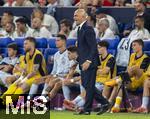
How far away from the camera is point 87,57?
15.1 meters

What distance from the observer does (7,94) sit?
57.6ft

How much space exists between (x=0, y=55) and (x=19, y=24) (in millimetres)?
956

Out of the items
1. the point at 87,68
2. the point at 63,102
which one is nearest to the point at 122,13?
the point at 63,102

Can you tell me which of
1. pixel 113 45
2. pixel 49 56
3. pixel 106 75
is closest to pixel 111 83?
pixel 106 75

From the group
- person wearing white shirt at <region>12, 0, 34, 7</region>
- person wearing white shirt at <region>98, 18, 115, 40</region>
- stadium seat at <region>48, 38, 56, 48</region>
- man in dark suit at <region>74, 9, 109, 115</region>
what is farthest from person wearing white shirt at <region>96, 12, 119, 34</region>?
man in dark suit at <region>74, 9, 109, 115</region>

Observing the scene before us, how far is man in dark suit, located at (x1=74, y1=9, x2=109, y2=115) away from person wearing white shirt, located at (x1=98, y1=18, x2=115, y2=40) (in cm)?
252

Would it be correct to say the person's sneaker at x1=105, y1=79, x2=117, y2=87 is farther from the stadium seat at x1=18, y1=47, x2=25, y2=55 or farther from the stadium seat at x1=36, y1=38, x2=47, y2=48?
the stadium seat at x1=18, y1=47, x2=25, y2=55

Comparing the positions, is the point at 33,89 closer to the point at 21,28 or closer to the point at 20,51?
the point at 20,51

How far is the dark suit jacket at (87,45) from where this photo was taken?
49.5 ft

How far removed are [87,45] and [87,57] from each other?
0.26 m

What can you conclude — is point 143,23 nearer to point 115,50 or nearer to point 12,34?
point 115,50

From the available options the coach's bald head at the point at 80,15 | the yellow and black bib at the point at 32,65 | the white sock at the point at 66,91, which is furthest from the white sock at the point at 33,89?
the coach's bald head at the point at 80,15

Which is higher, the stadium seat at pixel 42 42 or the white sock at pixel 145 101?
the stadium seat at pixel 42 42

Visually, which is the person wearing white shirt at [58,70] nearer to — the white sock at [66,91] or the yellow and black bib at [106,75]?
the white sock at [66,91]
